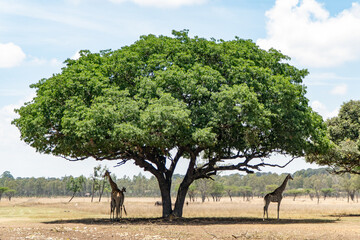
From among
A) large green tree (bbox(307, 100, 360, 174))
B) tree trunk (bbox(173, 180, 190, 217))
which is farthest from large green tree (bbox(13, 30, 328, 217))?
large green tree (bbox(307, 100, 360, 174))

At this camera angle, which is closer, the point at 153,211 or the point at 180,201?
the point at 180,201

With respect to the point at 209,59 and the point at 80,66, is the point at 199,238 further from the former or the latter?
the point at 80,66

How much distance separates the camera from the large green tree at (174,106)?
70.8 ft

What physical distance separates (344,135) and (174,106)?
19.2 m

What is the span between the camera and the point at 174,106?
21484mm

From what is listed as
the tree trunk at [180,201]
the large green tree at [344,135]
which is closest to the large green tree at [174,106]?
the tree trunk at [180,201]

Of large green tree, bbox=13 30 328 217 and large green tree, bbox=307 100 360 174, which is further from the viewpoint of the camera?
large green tree, bbox=307 100 360 174

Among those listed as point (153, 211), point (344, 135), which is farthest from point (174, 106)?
point (153, 211)

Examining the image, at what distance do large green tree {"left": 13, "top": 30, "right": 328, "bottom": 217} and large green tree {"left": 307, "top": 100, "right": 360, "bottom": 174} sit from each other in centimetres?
668

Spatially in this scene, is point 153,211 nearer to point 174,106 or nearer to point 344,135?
point 344,135

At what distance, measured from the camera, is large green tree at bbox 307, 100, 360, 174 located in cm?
3209

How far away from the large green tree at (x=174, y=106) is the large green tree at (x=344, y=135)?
668 centimetres

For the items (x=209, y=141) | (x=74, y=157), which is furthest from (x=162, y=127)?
(x=74, y=157)

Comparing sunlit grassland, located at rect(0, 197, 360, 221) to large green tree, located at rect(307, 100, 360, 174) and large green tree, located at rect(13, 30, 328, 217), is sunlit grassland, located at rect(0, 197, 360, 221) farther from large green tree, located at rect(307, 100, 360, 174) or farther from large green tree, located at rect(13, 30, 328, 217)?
large green tree, located at rect(13, 30, 328, 217)
